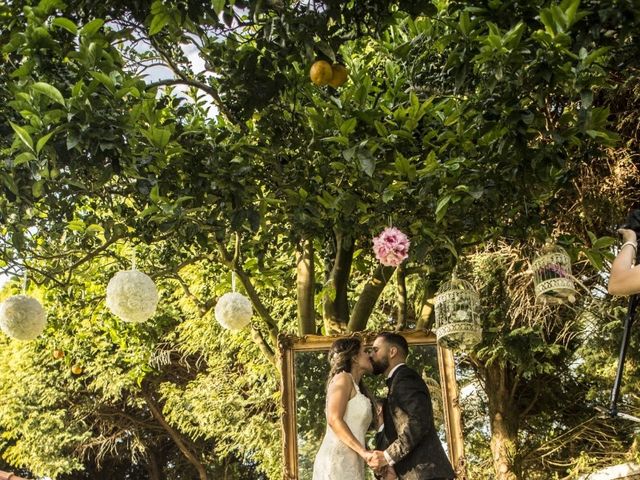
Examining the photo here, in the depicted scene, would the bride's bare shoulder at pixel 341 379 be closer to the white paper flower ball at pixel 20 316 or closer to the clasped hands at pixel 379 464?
the clasped hands at pixel 379 464

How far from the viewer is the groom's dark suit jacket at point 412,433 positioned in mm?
3775

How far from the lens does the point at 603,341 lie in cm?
676

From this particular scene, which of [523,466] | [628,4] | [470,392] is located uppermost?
[628,4]

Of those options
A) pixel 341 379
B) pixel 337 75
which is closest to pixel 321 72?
pixel 337 75

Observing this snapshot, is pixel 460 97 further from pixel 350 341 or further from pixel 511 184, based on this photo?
pixel 350 341

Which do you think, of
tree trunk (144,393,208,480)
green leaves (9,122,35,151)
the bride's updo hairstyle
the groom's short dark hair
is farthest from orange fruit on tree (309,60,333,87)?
tree trunk (144,393,208,480)

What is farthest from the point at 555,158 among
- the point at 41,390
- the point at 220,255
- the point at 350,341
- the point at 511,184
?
the point at 41,390

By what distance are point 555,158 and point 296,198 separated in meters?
1.26

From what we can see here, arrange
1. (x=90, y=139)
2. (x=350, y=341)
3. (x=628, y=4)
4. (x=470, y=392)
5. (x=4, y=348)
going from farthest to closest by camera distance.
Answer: (x=4, y=348) → (x=470, y=392) → (x=350, y=341) → (x=90, y=139) → (x=628, y=4)

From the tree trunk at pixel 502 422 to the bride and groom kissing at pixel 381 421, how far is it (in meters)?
3.66

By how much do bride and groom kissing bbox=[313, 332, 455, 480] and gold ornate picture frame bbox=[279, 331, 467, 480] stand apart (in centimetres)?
20

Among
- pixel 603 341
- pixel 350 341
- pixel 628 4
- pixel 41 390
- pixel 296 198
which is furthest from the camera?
pixel 41 390

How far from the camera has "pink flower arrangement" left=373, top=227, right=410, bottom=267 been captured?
140 inches

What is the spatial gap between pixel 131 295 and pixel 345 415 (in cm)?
140
